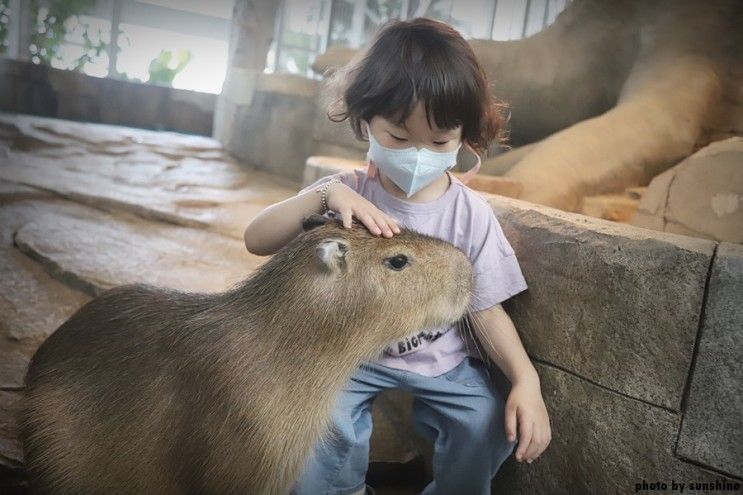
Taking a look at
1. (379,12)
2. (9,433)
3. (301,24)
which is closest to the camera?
(9,433)

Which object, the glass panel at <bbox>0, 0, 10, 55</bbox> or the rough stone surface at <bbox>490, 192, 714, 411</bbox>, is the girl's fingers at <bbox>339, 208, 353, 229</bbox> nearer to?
the rough stone surface at <bbox>490, 192, 714, 411</bbox>

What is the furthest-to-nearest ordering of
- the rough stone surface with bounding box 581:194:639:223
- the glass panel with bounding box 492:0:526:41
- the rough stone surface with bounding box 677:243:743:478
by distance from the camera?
the glass panel with bounding box 492:0:526:41
the rough stone surface with bounding box 581:194:639:223
the rough stone surface with bounding box 677:243:743:478

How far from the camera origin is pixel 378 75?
181 centimetres

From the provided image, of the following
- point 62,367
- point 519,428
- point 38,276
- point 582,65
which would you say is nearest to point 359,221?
point 519,428

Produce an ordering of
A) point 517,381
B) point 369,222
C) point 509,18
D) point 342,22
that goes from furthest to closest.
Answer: point 342,22
point 509,18
point 517,381
point 369,222

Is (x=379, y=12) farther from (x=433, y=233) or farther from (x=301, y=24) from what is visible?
(x=433, y=233)

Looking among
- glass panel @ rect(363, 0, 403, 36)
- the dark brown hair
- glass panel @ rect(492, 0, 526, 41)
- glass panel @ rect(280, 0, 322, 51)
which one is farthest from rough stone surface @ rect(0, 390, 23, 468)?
glass panel @ rect(280, 0, 322, 51)

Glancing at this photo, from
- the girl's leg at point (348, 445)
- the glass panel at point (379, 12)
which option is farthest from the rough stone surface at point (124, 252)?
the glass panel at point (379, 12)

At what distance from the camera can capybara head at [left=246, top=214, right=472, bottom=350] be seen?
171 centimetres

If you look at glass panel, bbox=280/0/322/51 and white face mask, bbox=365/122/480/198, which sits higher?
glass panel, bbox=280/0/322/51

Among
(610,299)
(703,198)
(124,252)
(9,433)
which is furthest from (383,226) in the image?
(124,252)

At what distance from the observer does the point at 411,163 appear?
183 cm

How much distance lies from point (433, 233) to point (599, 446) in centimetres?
83

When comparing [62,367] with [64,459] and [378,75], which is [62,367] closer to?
[64,459]
